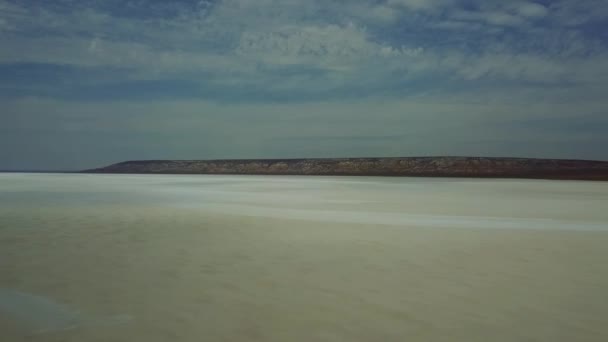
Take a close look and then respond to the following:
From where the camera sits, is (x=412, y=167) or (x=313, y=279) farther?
(x=412, y=167)

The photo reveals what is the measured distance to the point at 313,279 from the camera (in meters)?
4.53

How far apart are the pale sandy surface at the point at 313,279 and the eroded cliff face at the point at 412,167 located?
50.9 m

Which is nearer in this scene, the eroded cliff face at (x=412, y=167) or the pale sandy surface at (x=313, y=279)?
the pale sandy surface at (x=313, y=279)

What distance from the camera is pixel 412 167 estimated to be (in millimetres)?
72125

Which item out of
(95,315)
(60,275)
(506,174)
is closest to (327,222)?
(60,275)

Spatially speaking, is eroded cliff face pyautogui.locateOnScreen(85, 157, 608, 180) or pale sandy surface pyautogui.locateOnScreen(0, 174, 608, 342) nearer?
pale sandy surface pyautogui.locateOnScreen(0, 174, 608, 342)

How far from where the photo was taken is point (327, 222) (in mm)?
8984

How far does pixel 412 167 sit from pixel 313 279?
69.6 m

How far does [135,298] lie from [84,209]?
7.93 metres

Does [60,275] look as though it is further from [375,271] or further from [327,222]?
[327,222]

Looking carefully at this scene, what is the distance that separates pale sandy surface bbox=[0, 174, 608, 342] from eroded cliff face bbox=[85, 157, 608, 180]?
167ft

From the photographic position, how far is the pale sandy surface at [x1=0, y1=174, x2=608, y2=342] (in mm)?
3193

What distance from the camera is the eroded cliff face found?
204 feet

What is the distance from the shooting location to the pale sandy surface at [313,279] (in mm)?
3193
